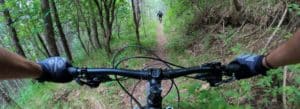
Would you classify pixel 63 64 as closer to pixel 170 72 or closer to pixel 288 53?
pixel 170 72

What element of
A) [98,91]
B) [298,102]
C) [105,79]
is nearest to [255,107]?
[298,102]

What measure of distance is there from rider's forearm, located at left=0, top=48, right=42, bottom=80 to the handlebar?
451 mm

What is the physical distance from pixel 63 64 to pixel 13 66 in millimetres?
689

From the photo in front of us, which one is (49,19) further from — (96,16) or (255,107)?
(255,107)

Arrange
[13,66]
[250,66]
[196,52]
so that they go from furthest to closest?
[196,52], [250,66], [13,66]

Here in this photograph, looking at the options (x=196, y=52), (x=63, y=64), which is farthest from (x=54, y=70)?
(x=196, y=52)

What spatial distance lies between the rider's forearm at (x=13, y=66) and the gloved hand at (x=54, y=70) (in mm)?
212

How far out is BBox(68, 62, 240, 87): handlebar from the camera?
2129mm

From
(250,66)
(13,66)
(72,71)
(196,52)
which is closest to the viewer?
(13,66)

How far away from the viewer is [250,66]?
6.86ft

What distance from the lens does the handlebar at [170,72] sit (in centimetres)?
213

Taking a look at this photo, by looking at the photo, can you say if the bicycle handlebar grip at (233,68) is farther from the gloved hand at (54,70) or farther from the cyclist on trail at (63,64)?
the gloved hand at (54,70)

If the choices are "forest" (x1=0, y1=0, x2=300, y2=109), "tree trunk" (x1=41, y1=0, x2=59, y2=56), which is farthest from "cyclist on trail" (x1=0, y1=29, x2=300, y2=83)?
"tree trunk" (x1=41, y1=0, x2=59, y2=56)

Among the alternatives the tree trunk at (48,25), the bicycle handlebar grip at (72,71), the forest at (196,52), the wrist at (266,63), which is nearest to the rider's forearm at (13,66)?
the bicycle handlebar grip at (72,71)
